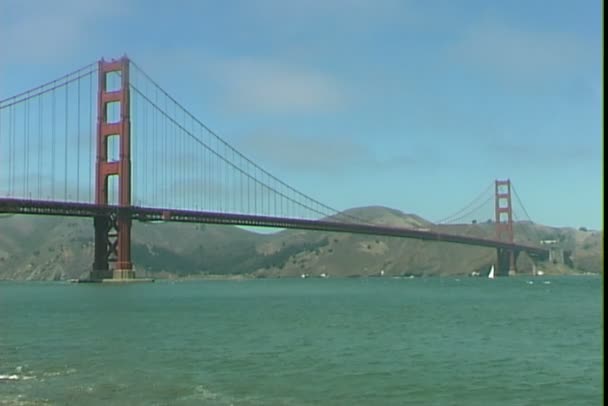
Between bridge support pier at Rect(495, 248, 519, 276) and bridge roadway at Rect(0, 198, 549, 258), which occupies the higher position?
bridge roadway at Rect(0, 198, 549, 258)

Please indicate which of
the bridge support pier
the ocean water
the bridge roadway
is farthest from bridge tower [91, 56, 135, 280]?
the bridge support pier

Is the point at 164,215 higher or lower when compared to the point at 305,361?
higher

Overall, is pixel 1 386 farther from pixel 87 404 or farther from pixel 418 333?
pixel 418 333

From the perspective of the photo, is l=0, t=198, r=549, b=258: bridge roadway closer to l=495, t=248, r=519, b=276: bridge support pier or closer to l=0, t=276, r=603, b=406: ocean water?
l=0, t=276, r=603, b=406: ocean water

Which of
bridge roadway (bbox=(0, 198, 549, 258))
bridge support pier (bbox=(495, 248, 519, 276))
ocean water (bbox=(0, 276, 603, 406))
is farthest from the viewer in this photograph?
bridge support pier (bbox=(495, 248, 519, 276))

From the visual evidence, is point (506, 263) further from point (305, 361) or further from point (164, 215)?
point (305, 361)

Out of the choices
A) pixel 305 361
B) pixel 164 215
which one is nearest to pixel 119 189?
pixel 164 215

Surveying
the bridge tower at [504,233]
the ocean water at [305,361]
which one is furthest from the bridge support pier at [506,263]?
the ocean water at [305,361]

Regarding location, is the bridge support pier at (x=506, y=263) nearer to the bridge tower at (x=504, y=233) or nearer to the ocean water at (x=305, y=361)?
the bridge tower at (x=504, y=233)
